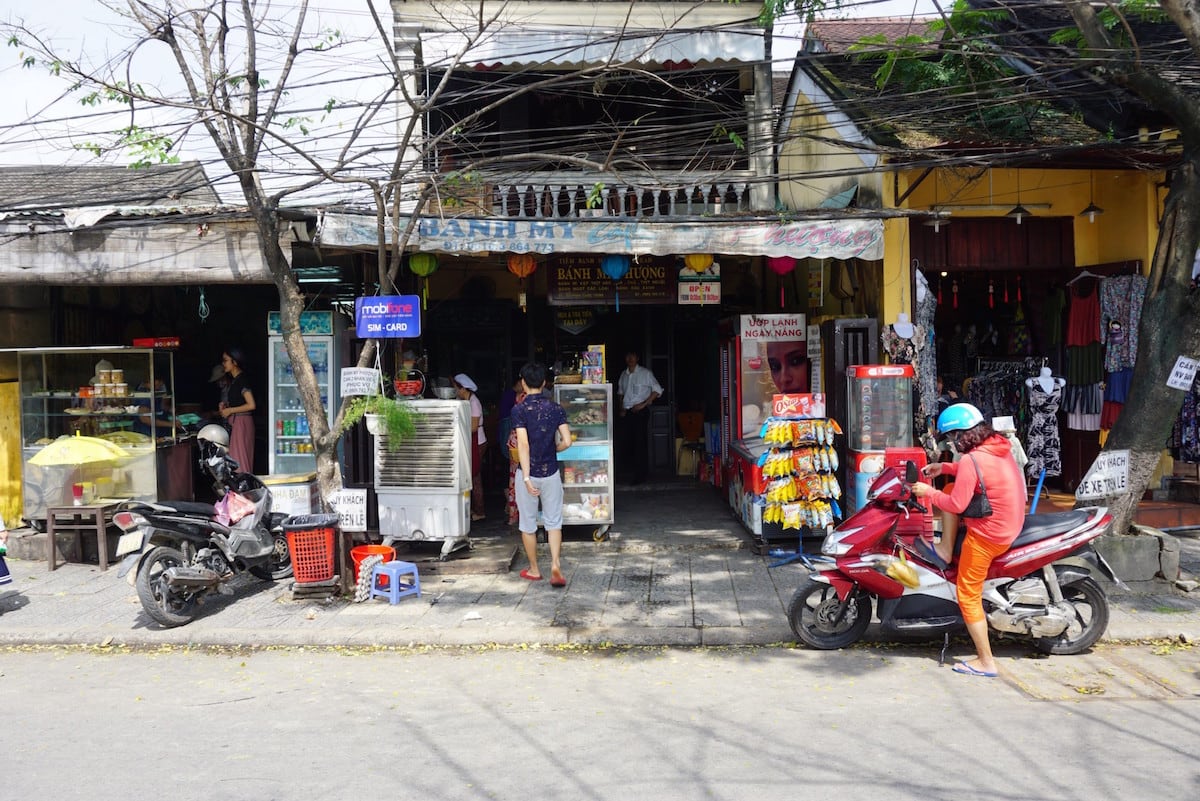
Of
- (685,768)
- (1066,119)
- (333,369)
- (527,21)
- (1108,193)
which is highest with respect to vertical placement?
(527,21)

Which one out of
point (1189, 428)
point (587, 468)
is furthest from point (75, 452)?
point (1189, 428)

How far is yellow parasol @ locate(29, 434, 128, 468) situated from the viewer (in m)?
8.52

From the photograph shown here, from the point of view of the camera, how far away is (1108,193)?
9938 millimetres

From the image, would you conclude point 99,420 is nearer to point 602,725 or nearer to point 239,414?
point 239,414

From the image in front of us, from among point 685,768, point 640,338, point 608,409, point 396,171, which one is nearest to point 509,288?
point 640,338

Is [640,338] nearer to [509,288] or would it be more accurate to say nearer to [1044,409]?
[509,288]

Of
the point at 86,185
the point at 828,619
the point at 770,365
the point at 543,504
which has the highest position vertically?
the point at 86,185

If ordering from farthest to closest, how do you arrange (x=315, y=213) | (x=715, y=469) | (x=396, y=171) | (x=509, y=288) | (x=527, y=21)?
(x=509, y=288) → (x=715, y=469) → (x=527, y=21) → (x=315, y=213) → (x=396, y=171)

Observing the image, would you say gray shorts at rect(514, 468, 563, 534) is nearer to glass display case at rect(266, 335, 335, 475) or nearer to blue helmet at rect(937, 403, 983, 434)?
glass display case at rect(266, 335, 335, 475)

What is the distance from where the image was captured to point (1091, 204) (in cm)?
975

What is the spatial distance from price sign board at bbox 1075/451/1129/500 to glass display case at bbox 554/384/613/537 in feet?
14.6

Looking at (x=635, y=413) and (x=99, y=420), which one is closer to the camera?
(x=99, y=420)

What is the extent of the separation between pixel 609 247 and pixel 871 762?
577 cm

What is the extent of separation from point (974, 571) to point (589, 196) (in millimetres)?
5679
